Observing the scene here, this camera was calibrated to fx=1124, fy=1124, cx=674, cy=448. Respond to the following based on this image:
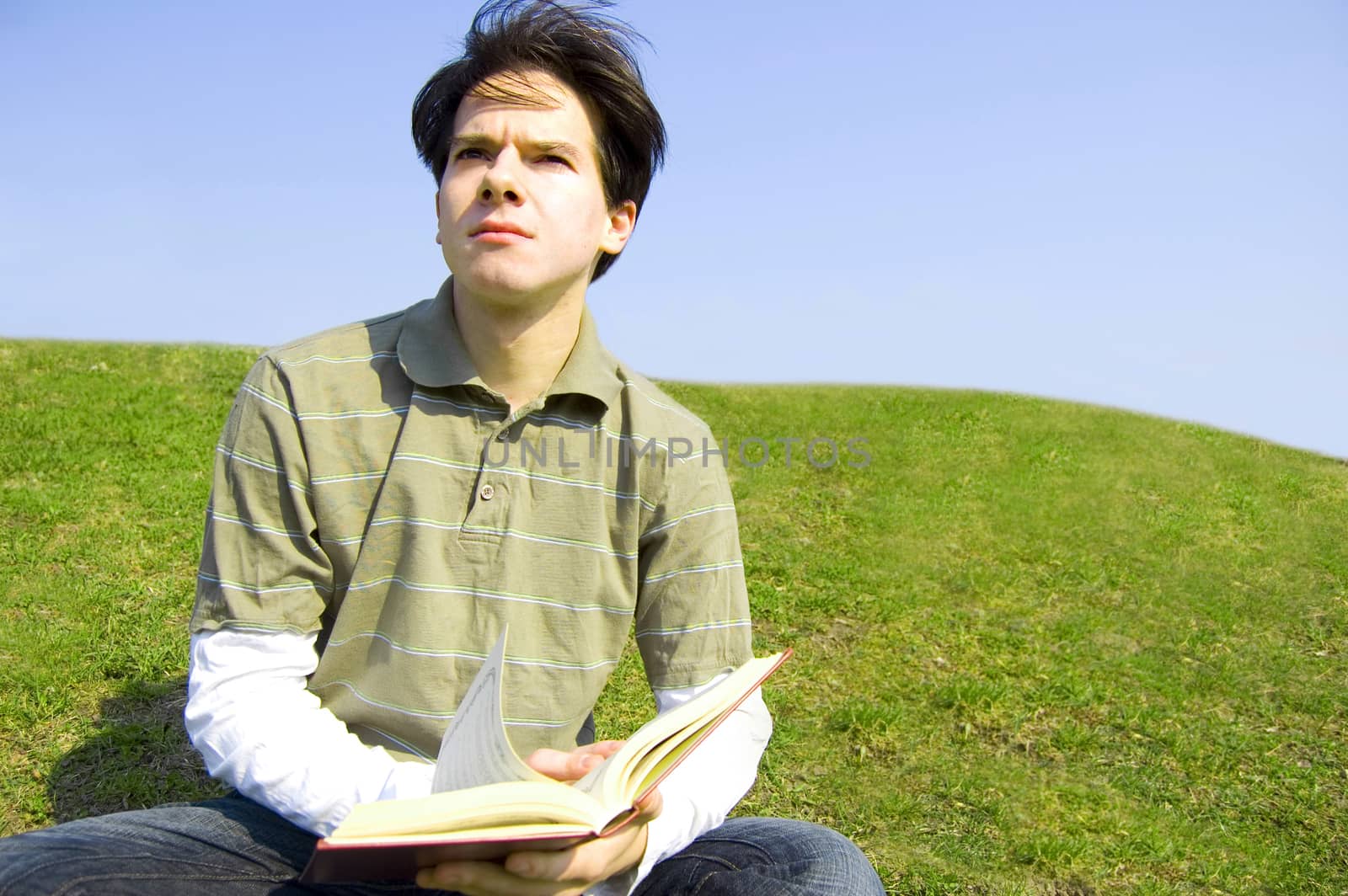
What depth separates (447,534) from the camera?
2.26 meters

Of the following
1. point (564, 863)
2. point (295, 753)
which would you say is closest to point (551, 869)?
point (564, 863)

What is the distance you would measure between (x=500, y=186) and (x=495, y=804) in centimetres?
125

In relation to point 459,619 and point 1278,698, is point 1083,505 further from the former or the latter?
point 459,619

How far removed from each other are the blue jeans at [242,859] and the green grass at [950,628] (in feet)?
4.59

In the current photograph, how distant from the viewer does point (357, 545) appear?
7.42ft

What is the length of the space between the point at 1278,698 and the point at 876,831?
2.43 m

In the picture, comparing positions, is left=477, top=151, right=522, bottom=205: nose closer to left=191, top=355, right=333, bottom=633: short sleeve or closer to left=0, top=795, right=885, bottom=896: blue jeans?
left=191, top=355, right=333, bottom=633: short sleeve

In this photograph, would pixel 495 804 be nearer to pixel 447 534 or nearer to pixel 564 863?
pixel 564 863

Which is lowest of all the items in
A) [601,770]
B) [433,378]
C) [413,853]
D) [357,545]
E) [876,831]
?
[876,831]

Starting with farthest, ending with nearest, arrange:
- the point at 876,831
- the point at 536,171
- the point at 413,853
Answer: the point at 876,831 < the point at 536,171 < the point at 413,853

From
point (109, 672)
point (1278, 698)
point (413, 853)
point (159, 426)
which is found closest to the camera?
point (413, 853)

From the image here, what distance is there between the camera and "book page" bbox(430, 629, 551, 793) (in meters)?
1.71

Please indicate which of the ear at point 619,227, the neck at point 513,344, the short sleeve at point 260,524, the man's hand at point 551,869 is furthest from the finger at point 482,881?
the ear at point 619,227

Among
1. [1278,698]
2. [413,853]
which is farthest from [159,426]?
[1278,698]
